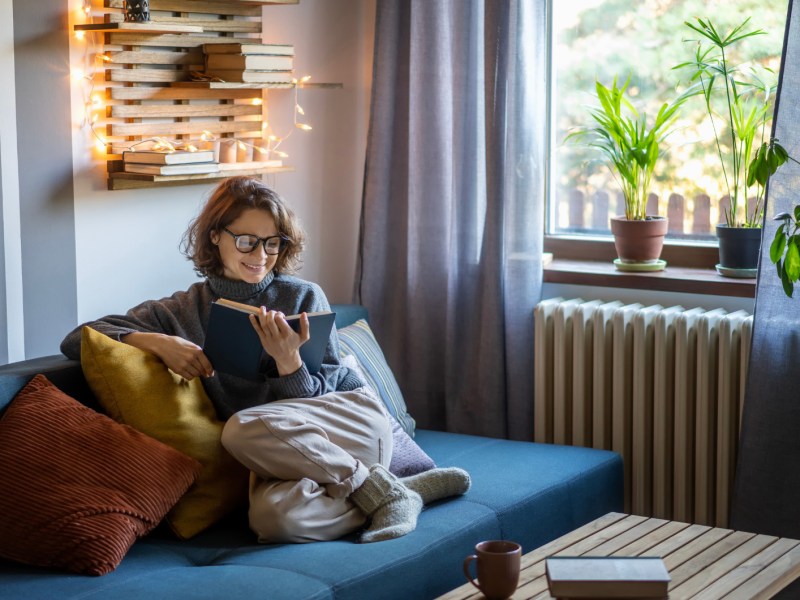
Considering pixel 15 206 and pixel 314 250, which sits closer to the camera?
pixel 15 206

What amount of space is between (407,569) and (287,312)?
0.78m

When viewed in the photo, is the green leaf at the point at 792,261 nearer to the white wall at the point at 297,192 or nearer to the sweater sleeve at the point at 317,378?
the sweater sleeve at the point at 317,378

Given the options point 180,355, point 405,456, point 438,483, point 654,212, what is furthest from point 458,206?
point 180,355

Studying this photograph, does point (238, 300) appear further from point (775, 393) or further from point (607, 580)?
point (775, 393)

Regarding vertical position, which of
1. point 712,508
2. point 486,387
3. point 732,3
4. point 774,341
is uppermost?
point 732,3

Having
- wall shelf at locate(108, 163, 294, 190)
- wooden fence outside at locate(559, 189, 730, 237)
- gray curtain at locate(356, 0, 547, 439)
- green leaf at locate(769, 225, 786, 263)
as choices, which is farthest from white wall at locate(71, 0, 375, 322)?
green leaf at locate(769, 225, 786, 263)

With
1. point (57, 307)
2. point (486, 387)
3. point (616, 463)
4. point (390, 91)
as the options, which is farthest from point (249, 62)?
point (616, 463)

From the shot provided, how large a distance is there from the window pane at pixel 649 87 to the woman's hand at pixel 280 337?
136 centimetres

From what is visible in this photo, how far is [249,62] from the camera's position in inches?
124

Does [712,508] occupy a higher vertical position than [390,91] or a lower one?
lower

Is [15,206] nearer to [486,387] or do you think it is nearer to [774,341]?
[486,387]

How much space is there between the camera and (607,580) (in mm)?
1869

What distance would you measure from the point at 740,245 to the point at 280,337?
1.39m

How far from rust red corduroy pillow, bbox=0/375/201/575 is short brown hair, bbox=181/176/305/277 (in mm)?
525
